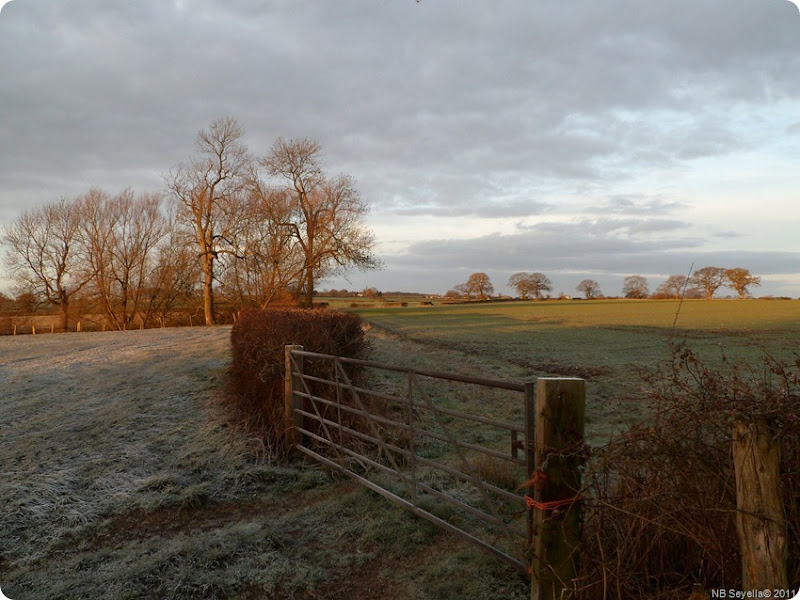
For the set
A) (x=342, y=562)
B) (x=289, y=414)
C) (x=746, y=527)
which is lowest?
(x=342, y=562)

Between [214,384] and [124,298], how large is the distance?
Result: 34871mm

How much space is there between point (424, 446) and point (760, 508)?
18.0ft

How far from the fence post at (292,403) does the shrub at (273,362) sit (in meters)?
0.14

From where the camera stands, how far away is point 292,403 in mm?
7156

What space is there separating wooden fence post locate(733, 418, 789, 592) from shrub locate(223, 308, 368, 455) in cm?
547

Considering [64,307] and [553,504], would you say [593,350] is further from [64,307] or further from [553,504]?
[64,307]

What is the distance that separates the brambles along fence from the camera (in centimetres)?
315

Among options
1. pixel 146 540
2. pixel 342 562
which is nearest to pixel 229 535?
pixel 146 540

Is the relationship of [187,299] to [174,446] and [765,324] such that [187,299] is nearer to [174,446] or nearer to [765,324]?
[174,446]

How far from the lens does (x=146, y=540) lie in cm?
479

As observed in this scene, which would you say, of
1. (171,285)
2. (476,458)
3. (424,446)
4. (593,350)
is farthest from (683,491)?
(171,285)

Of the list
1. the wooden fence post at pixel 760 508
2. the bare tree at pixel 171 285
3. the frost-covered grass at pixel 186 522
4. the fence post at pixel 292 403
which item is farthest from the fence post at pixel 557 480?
the bare tree at pixel 171 285

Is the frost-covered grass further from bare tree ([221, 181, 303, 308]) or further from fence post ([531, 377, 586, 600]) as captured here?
bare tree ([221, 181, 303, 308])

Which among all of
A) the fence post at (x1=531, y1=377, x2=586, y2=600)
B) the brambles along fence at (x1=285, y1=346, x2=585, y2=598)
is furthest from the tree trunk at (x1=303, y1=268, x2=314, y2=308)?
the fence post at (x1=531, y1=377, x2=586, y2=600)
